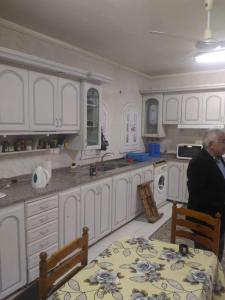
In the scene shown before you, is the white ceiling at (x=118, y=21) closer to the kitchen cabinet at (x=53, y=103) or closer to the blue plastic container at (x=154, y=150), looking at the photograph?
the kitchen cabinet at (x=53, y=103)

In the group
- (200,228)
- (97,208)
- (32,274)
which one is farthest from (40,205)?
(200,228)

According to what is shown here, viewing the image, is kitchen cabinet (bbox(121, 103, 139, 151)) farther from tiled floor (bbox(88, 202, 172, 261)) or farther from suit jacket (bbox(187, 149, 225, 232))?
suit jacket (bbox(187, 149, 225, 232))

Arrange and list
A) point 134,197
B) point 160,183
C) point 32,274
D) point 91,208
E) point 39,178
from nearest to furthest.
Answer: point 32,274 < point 39,178 < point 91,208 < point 134,197 < point 160,183

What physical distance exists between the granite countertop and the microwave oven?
1515mm

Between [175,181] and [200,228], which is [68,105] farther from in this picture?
[175,181]

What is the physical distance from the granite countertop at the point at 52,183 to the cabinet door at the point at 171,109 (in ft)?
5.76

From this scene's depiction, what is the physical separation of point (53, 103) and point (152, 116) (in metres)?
2.76

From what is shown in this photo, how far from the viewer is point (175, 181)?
449cm

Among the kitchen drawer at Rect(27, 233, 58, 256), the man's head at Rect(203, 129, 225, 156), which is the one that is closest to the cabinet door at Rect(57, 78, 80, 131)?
the kitchen drawer at Rect(27, 233, 58, 256)

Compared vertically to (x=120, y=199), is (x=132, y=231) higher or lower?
lower

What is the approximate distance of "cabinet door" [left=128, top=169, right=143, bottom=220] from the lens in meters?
3.57

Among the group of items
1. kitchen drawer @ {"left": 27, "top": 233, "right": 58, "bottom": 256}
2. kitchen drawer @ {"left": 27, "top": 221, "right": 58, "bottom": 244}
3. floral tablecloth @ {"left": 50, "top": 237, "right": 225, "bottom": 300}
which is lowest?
kitchen drawer @ {"left": 27, "top": 233, "right": 58, "bottom": 256}

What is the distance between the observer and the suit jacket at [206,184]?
Result: 1.87 metres

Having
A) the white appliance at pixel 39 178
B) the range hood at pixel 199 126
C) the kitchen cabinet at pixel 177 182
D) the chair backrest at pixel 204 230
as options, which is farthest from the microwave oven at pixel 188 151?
the white appliance at pixel 39 178
